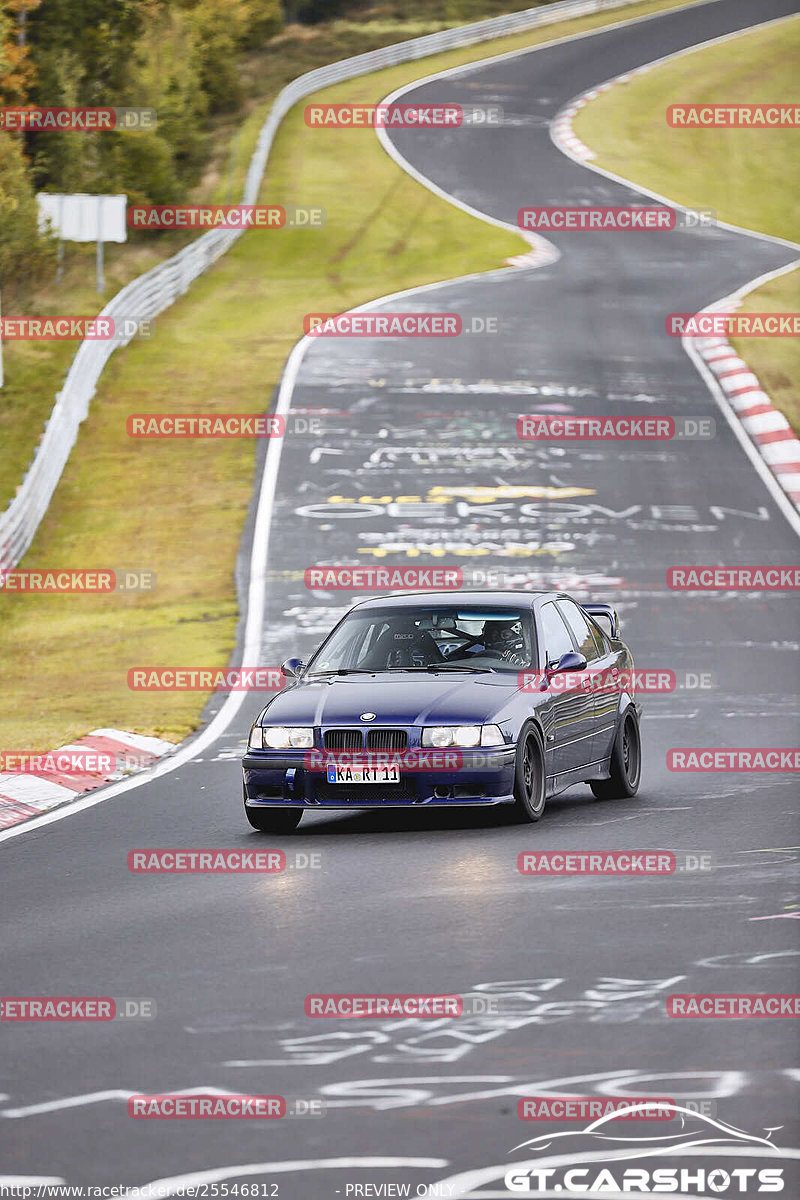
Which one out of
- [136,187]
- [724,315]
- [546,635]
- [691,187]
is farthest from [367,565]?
[691,187]

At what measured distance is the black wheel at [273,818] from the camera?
11594 mm

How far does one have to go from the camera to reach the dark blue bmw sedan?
36.7 feet

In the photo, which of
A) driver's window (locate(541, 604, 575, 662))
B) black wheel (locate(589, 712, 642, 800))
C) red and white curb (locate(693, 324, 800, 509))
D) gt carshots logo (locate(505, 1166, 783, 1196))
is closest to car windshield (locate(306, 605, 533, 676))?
driver's window (locate(541, 604, 575, 662))

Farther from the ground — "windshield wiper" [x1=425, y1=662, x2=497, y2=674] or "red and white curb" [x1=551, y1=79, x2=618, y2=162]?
"windshield wiper" [x1=425, y1=662, x2=497, y2=674]

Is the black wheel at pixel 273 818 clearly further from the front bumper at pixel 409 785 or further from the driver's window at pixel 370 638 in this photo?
the driver's window at pixel 370 638

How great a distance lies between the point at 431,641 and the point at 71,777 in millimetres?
3296

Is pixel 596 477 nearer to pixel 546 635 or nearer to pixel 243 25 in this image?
A: pixel 546 635

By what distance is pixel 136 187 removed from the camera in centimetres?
5341

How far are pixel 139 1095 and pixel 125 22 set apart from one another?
190 feet

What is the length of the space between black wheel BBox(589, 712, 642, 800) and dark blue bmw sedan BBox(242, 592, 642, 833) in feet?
0.04

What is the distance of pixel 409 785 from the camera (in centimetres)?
1121

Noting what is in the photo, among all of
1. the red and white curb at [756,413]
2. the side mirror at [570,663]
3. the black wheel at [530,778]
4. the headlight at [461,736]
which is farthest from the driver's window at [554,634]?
the red and white curb at [756,413]

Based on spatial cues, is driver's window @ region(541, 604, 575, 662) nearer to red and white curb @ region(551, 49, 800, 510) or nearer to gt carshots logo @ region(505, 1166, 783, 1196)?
gt carshots logo @ region(505, 1166, 783, 1196)

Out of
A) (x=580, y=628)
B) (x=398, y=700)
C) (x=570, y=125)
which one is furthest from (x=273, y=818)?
(x=570, y=125)
